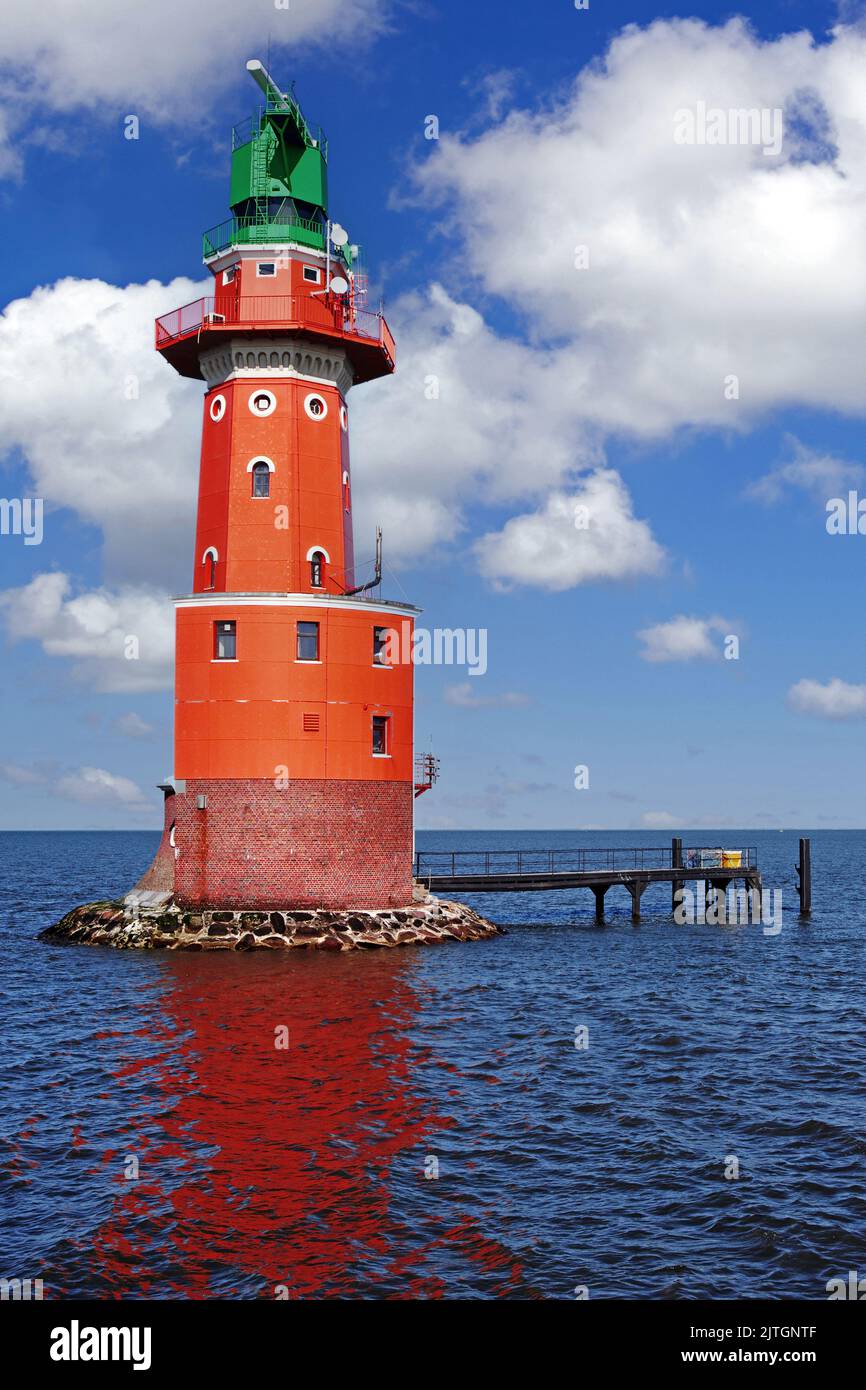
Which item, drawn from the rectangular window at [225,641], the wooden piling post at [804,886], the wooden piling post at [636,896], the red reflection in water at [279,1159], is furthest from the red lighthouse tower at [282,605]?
the wooden piling post at [804,886]

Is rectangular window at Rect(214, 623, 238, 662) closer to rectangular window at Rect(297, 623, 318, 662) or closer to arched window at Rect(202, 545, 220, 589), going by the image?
rectangular window at Rect(297, 623, 318, 662)

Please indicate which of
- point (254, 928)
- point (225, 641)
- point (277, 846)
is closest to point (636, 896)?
point (277, 846)

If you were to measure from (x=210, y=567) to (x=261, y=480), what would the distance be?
3.49 metres

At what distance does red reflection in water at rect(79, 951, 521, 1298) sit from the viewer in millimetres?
12617

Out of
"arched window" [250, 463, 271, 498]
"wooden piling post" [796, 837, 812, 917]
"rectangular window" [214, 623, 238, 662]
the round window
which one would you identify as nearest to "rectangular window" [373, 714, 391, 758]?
"rectangular window" [214, 623, 238, 662]

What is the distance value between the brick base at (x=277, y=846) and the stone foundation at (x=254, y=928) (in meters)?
0.54

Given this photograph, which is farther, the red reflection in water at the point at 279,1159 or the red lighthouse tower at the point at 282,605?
the red lighthouse tower at the point at 282,605

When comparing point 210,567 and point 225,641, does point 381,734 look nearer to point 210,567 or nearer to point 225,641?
point 225,641

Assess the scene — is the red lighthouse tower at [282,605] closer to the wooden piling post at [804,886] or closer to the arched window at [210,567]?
the arched window at [210,567]

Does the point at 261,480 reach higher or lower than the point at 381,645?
higher

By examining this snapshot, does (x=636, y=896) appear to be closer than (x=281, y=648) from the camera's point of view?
No

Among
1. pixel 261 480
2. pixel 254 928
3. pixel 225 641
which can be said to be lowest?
pixel 254 928

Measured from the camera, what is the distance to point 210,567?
3966 centimetres

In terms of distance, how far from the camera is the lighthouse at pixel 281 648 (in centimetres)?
3628
